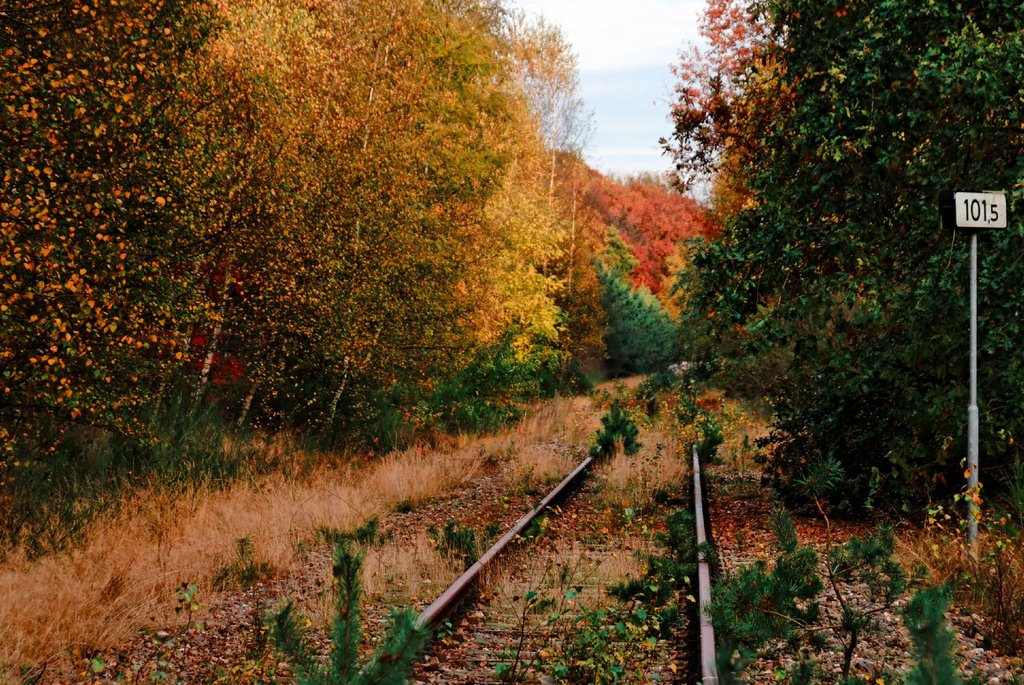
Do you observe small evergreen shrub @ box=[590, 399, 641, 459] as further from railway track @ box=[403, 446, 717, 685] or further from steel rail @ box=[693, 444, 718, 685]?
railway track @ box=[403, 446, 717, 685]

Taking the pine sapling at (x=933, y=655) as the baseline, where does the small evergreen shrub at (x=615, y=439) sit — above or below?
below

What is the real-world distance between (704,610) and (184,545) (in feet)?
18.6

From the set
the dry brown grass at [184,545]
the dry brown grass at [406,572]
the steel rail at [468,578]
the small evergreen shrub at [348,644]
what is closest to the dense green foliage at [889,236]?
the steel rail at [468,578]

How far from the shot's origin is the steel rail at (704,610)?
16.1 feet

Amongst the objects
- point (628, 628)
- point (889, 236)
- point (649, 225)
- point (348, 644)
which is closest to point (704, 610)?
point (628, 628)

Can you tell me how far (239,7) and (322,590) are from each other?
10.8 metres

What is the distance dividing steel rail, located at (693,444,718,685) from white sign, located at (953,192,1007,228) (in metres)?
3.66

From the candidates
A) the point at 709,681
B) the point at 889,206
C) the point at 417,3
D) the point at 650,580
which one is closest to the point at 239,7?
the point at 417,3

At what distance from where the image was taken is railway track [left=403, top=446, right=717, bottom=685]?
552 cm

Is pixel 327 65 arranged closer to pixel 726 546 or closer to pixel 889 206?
pixel 889 206

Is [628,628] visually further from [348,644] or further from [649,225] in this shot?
[649,225]

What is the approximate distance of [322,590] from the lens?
24.2ft

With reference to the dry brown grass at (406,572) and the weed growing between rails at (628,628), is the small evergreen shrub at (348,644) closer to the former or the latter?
the weed growing between rails at (628,628)

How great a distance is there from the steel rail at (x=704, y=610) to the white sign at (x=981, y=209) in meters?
3.66
